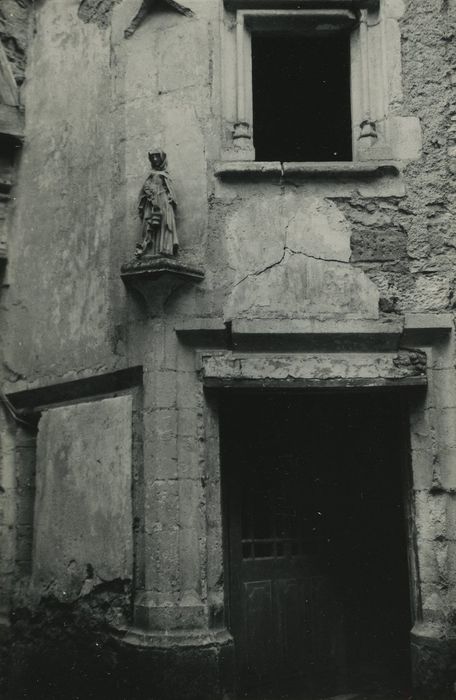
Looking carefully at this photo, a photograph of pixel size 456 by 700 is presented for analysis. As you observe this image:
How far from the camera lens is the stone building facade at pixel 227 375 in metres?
5.66

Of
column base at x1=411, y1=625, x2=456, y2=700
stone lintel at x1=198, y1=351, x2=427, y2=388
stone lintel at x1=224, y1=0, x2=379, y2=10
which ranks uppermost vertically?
stone lintel at x1=224, y1=0, x2=379, y2=10

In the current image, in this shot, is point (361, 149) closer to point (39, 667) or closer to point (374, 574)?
point (374, 574)

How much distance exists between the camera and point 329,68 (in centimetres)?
736

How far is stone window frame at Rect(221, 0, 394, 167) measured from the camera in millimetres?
6020

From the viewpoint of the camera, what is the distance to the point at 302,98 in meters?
8.02

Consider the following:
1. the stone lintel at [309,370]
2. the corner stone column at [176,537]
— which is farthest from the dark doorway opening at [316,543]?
the corner stone column at [176,537]

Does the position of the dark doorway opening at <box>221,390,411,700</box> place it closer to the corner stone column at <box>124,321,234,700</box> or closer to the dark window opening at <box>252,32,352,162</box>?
the corner stone column at <box>124,321,234,700</box>

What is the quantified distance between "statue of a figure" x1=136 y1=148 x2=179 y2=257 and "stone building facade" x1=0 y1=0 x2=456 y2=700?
5.1 inches

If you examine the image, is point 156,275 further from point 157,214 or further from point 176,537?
point 176,537

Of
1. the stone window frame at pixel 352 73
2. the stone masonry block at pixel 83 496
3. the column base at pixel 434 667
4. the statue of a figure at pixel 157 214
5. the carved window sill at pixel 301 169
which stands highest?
the stone window frame at pixel 352 73

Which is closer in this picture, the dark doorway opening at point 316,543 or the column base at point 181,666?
the column base at point 181,666

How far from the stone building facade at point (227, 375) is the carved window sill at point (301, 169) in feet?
0.06

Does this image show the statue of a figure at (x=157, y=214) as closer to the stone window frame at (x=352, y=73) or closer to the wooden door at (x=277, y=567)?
the stone window frame at (x=352, y=73)

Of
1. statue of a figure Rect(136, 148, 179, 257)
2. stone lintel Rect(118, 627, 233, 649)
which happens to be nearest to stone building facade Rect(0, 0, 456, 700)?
stone lintel Rect(118, 627, 233, 649)
